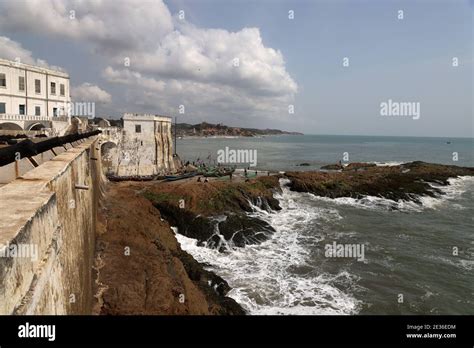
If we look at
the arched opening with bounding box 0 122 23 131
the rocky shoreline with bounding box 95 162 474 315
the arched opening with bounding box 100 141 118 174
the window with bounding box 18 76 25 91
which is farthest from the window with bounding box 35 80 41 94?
the rocky shoreline with bounding box 95 162 474 315

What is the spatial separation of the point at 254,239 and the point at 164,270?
10861 millimetres

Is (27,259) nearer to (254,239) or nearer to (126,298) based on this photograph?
(126,298)

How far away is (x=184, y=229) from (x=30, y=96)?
24427 millimetres

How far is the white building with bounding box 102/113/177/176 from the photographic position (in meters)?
40.7

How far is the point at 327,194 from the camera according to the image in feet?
131

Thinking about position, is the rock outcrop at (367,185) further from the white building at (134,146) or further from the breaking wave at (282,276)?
the white building at (134,146)

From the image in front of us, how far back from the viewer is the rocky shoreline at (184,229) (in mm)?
13008

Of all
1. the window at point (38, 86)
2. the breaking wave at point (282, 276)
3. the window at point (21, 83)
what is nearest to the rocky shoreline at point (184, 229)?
the breaking wave at point (282, 276)

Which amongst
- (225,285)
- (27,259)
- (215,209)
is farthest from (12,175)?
(215,209)

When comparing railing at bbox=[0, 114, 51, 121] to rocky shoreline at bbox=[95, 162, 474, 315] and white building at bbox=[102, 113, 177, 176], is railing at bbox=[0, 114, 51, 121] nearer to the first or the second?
white building at bbox=[102, 113, 177, 176]

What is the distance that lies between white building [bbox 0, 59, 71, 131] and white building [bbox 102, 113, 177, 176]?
6647 mm

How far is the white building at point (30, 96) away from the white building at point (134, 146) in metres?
6.65

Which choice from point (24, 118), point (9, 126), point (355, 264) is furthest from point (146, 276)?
point (24, 118)

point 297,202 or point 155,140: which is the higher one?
point 155,140
